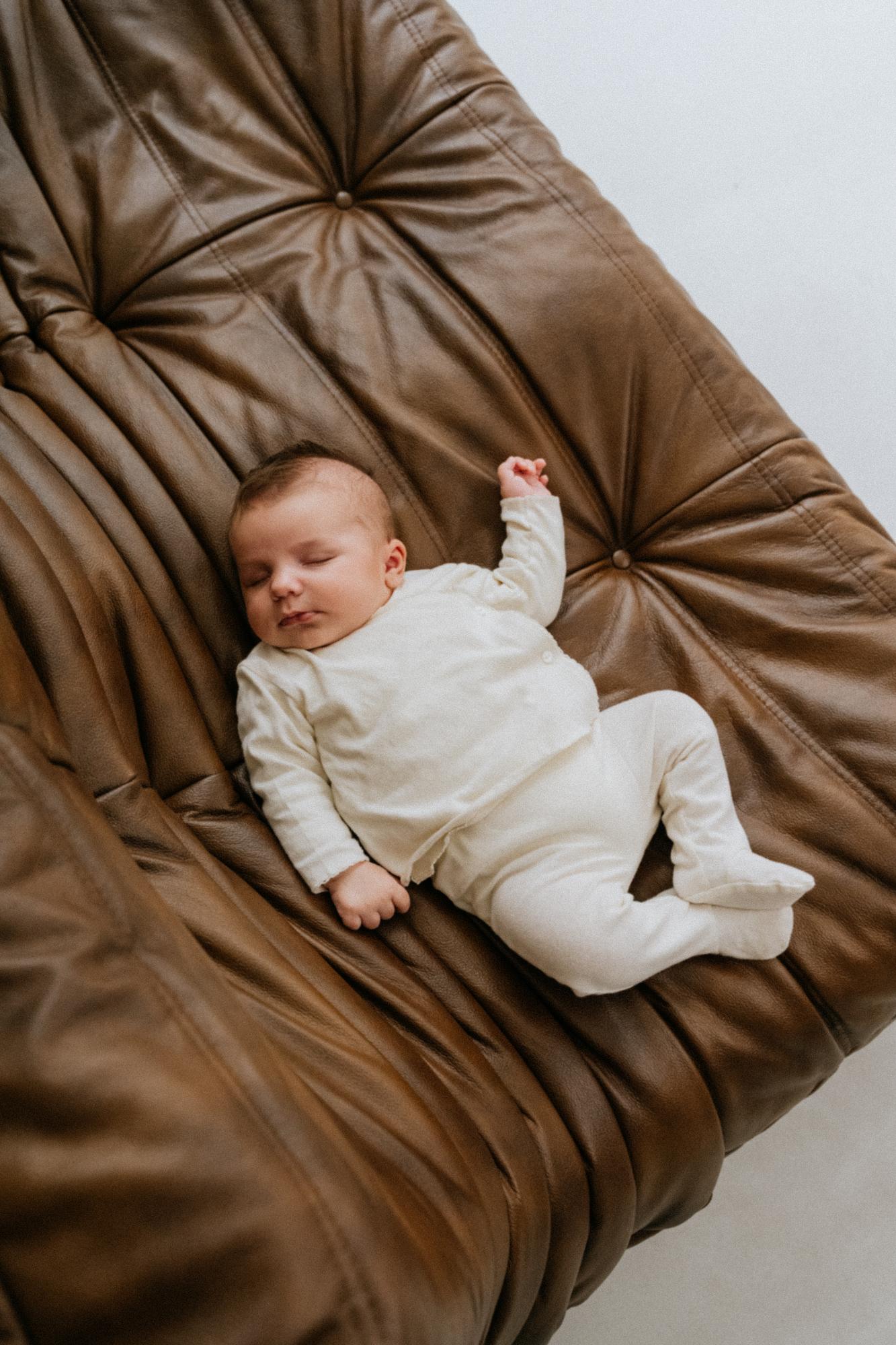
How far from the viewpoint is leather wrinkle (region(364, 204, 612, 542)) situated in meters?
1.22

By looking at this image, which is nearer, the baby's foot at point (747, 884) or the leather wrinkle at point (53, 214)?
the baby's foot at point (747, 884)

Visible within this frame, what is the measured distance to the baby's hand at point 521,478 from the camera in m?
1.18

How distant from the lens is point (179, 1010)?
27.4 inches

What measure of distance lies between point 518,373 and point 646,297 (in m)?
0.18

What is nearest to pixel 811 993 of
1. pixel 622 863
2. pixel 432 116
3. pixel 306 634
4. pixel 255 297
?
pixel 622 863

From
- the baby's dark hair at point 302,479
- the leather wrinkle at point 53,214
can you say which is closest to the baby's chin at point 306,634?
the baby's dark hair at point 302,479

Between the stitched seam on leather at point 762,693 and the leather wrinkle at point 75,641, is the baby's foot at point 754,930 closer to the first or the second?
the stitched seam on leather at point 762,693

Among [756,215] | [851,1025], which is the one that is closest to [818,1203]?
[851,1025]

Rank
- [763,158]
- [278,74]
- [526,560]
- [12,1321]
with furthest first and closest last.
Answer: [763,158] < [278,74] < [526,560] < [12,1321]

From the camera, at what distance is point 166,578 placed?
111cm

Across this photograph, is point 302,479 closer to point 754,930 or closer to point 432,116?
point 432,116

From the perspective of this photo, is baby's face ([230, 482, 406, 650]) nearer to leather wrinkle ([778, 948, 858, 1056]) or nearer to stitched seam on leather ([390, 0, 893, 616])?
stitched seam on leather ([390, 0, 893, 616])

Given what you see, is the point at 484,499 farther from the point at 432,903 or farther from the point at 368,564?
the point at 432,903

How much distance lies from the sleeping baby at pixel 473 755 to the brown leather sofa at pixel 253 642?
47 mm
